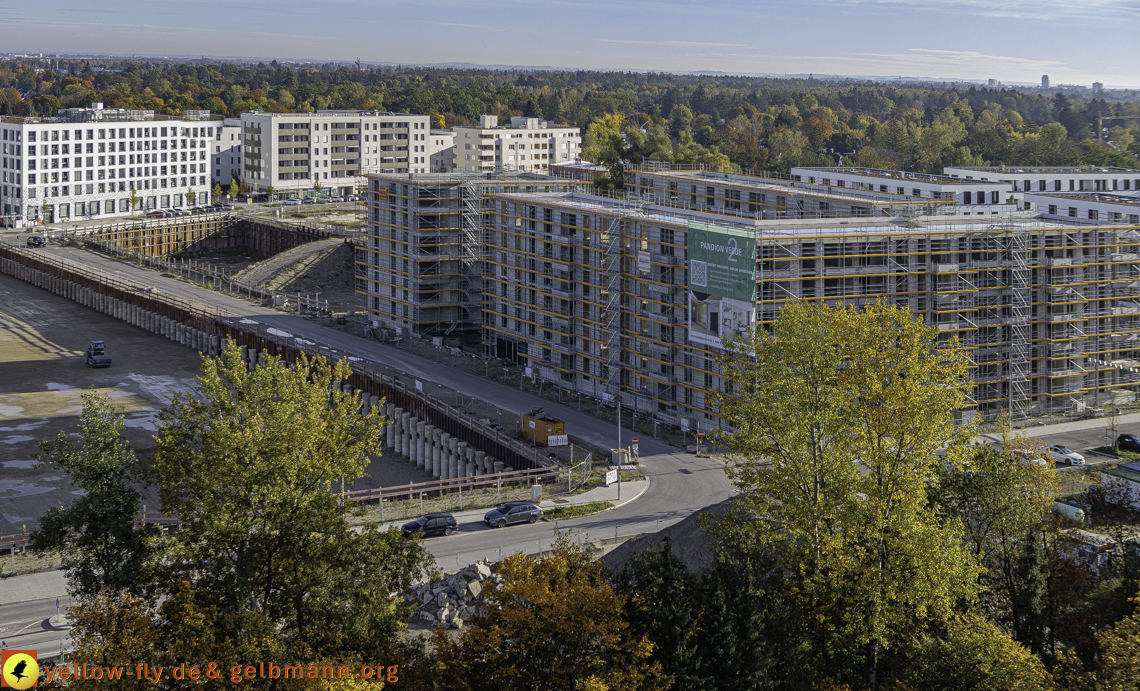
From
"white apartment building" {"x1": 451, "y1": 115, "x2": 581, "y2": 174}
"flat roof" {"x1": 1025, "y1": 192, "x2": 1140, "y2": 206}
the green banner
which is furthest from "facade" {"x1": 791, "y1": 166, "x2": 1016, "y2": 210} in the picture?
"white apartment building" {"x1": 451, "y1": 115, "x2": 581, "y2": 174}

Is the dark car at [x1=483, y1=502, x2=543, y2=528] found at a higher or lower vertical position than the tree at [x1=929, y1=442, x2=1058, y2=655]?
lower

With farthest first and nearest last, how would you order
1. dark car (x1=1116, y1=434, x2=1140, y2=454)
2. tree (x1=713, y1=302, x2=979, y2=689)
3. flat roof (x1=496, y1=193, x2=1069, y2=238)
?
flat roof (x1=496, y1=193, x2=1069, y2=238) → dark car (x1=1116, y1=434, x2=1140, y2=454) → tree (x1=713, y1=302, x2=979, y2=689)

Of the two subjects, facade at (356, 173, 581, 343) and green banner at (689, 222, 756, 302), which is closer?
green banner at (689, 222, 756, 302)

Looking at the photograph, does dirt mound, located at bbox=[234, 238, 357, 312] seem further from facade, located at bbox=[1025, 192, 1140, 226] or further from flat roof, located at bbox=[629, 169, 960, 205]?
facade, located at bbox=[1025, 192, 1140, 226]

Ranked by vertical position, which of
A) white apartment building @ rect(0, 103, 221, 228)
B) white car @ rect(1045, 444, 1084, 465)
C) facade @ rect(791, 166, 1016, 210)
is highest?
white apartment building @ rect(0, 103, 221, 228)

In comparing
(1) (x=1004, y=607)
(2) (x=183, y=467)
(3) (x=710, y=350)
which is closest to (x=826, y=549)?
(1) (x=1004, y=607)
